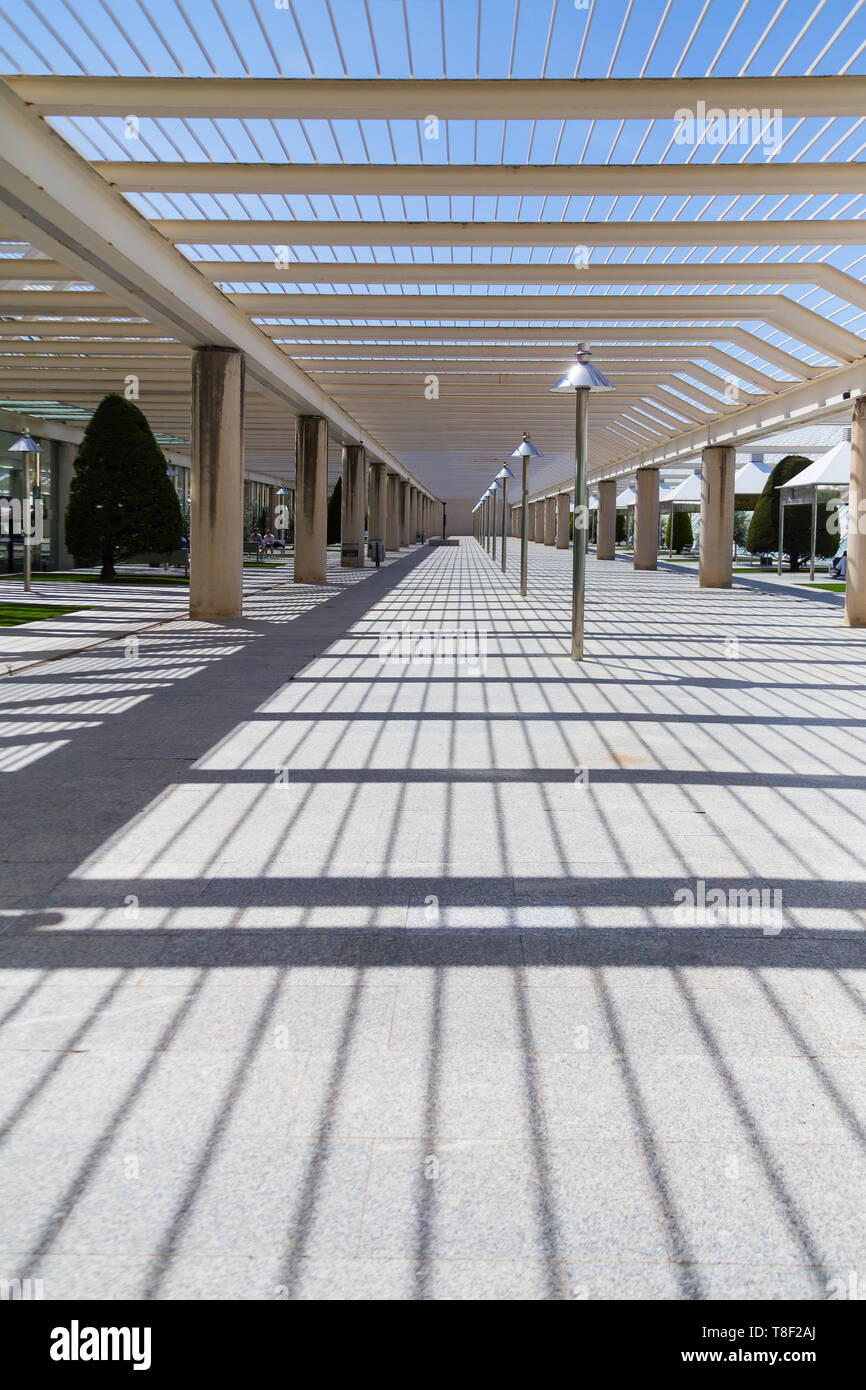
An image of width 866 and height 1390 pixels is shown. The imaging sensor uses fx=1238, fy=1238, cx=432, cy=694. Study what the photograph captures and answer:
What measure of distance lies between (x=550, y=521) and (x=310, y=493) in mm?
49315

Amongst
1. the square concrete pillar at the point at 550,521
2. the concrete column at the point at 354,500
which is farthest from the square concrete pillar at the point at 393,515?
the square concrete pillar at the point at 550,521

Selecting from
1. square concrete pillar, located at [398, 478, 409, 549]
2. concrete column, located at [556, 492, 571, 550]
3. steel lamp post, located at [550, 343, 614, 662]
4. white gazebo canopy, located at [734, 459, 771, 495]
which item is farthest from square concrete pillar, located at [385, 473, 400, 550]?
steel lamp post, located at [550, 343, 614, 662]

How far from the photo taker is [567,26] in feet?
30.6

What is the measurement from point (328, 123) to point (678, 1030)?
9.70 meters

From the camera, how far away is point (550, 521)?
7562 centimetres

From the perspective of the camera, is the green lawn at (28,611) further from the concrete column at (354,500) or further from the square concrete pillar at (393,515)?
the square concrete pillar at (393,515)

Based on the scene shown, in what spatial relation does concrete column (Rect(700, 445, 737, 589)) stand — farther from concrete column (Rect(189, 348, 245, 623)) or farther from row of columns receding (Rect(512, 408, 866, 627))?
concrete column (Rect(189, 348, 245, 623))

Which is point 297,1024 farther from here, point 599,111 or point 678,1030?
point 599,111

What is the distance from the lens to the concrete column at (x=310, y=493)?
1082 inches

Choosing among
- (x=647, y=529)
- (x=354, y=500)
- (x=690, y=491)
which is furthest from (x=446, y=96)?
(x=690, y=491)

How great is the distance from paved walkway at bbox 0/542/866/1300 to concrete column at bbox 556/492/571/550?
194 feet

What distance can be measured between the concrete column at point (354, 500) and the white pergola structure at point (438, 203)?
12.8 metres

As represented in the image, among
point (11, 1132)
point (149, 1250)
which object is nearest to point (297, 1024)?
point (11, 1132)

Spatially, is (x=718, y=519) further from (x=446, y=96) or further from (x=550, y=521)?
(x=550, y=521)
